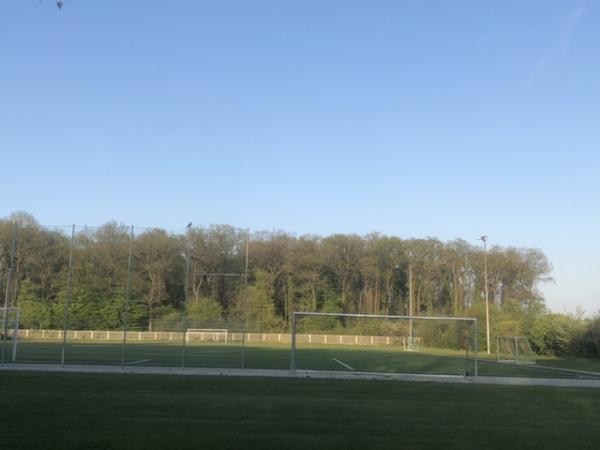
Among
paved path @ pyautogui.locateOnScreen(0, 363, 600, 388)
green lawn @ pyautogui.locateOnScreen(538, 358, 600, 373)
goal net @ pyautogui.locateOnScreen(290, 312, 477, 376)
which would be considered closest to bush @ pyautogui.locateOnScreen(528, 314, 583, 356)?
green lawn @ pyautogui.locateOnScreen(538, 358, 600, 373)

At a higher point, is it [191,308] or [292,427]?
[191,308]

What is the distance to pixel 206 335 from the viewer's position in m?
20.9

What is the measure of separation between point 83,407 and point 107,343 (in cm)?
1457

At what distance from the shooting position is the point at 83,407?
9.98m

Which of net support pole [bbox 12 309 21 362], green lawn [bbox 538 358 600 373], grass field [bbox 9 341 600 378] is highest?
net support pole [bbox 12 309 21 362]

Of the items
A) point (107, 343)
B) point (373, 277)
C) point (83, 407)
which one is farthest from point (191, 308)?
point (373, 277)

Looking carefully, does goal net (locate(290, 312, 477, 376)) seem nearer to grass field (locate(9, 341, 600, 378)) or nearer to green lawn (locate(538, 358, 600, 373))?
Result: grass field (locate(9, 341, 600, 378))

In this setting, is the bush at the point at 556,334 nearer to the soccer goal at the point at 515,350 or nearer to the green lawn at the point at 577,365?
the green lawn at the point at 577,365

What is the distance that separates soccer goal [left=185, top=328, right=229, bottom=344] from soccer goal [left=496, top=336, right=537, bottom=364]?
17968 millimetres

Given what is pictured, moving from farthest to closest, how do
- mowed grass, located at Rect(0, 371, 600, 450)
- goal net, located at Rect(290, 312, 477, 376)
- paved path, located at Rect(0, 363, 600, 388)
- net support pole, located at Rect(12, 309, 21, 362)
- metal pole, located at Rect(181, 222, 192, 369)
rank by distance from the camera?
goal net, located at Rect(290, 312, 477, 376), metal pole, located at Rect(181, 222, 192, 369), net support pole, located at Rect(12, 309, 21, 362), paved path, located at Rect(0, 363, 600, 388), mowed grass, located at Rect(0, 371, 600, 450)

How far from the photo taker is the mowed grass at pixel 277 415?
25.2ft

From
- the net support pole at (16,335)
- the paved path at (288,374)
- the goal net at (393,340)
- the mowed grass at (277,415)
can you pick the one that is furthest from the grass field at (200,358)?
the mowed grass at (277,415)

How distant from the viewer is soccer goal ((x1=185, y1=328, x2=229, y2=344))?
66.9 feet

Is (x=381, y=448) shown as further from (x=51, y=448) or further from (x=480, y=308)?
(x=480, y=308)
